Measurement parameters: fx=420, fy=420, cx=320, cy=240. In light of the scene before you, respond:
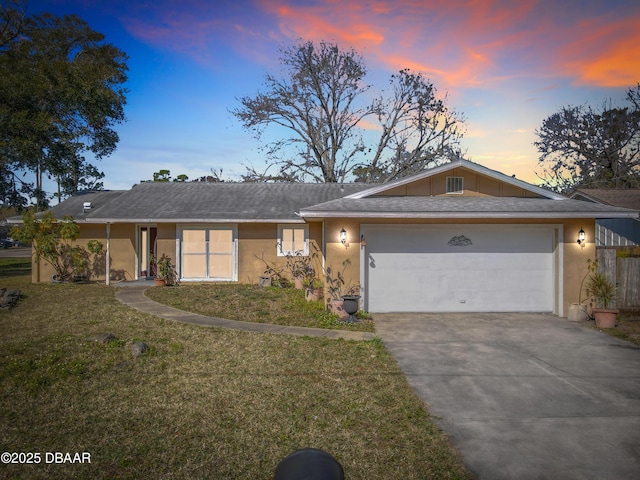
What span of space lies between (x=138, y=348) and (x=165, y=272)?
29.0 ft

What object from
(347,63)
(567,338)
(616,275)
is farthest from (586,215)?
(347,63)

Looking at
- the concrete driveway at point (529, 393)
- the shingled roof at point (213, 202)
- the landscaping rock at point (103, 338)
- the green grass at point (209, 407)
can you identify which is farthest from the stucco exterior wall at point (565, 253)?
the landscaping rock at point (103, 338)

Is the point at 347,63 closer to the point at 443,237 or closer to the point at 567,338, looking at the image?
the point at 443,237

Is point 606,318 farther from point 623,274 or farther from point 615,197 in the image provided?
point 615,197

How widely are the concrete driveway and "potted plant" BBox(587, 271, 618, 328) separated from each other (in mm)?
612

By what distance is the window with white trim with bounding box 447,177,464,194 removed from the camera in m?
11.8

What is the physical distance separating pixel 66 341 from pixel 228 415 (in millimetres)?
4793

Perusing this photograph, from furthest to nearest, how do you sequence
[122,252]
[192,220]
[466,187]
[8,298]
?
1. [122,252]
2. [192,220]
3. [8,298]
4. [466,187]

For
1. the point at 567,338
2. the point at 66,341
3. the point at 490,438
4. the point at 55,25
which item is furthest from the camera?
the point at 55,25

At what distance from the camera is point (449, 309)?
10.9m

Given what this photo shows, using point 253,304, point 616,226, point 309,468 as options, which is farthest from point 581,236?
point 616,226

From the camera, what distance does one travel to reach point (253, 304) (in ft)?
39.3

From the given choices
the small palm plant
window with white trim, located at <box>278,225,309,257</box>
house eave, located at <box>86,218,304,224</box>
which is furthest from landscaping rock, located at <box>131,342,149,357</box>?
the small palm plant

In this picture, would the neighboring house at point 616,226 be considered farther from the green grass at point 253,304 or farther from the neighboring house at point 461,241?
the green grass at point 253,304
